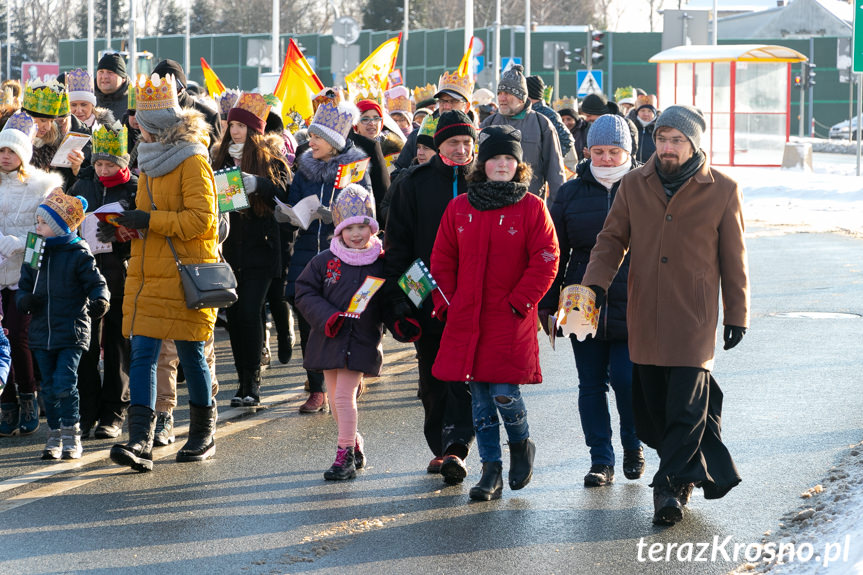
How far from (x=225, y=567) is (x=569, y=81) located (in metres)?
60.2

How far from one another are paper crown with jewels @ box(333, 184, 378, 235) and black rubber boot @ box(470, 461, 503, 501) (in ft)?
5.03

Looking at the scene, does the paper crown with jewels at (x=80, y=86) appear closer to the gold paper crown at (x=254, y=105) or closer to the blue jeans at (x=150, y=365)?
the gold paper crown at (x=254, y=105)

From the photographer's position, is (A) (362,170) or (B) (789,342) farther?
(B) (789,342)

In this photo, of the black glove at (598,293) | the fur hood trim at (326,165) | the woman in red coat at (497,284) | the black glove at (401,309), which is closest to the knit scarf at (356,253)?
the black glove at (401,309)

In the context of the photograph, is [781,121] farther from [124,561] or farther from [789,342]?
[124,561]

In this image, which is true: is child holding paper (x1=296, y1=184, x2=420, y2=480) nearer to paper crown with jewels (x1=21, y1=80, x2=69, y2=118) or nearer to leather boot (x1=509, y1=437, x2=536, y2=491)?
leather boot (x1=509, y1=437, x2=536, y2=491)

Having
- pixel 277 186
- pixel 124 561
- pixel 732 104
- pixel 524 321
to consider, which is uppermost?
pixel 732 104

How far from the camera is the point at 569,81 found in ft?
211

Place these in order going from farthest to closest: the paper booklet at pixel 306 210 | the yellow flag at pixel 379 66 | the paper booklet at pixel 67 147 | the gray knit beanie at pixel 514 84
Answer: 1. the yellow flag at pixel 379 66
2. the gray knit beanie at pixel 514 84
3. the paper booklet at pixel 67 147
4. the paper booklet at pixel 306 210

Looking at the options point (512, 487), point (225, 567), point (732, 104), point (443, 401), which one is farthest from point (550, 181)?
point (732, 104)

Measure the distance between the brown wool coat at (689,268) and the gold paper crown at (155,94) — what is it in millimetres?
2645

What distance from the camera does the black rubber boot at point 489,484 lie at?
21.8 feet

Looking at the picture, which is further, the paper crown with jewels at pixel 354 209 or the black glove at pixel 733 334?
the paper crown with jewels at pixel 354 209

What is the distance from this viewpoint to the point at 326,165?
8.96 meters
